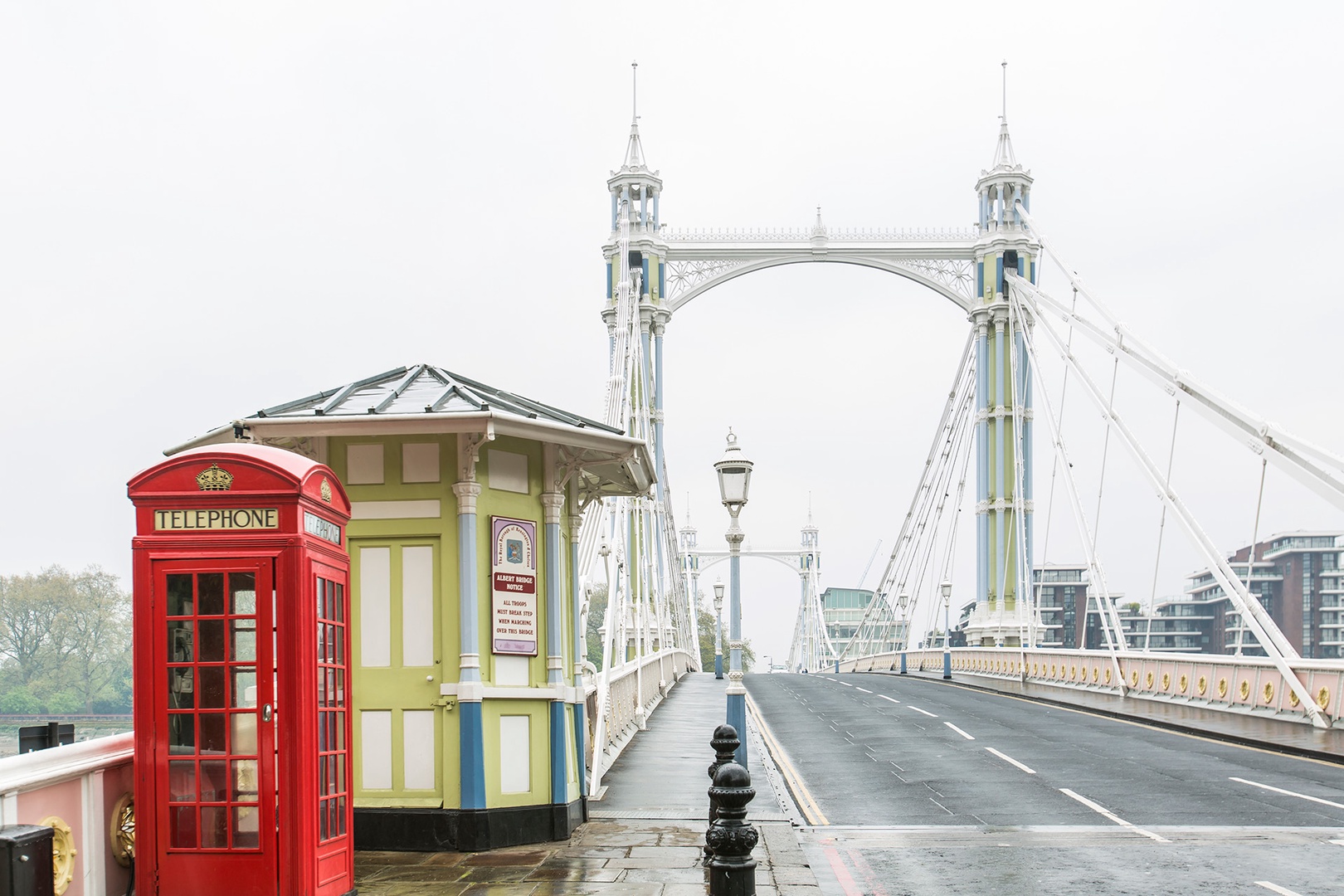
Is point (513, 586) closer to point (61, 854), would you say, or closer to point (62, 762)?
point (62, 762)

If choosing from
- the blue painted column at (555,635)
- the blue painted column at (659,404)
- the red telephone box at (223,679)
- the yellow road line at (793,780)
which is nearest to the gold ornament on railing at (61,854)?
the red telephone box at (223,679)

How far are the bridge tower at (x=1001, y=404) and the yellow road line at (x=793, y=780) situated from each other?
74.1 feet

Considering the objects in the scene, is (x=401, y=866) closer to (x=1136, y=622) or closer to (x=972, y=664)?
(x=972, y=664)

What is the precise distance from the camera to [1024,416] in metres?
46.2

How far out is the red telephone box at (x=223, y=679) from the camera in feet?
24.8

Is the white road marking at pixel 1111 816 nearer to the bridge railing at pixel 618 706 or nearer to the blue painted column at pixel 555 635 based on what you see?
the bridge railing at pixel 618 706

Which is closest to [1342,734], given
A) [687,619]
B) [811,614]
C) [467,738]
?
[467,738]

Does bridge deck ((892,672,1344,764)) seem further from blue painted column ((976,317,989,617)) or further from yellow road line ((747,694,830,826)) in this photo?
blue painted column ((976,317,989,617))

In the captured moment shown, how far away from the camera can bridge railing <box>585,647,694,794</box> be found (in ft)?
49.5

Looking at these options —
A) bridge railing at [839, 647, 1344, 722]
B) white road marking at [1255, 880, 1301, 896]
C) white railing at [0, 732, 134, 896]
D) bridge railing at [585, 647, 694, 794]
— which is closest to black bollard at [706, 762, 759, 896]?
white railing at [0, 732, 134, 896]

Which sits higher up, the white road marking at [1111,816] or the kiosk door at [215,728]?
the kiosk door at [215,728]

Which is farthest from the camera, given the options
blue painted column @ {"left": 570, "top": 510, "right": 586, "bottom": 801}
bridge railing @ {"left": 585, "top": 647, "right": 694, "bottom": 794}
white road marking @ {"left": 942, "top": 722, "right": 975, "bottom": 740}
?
white road marking @ {"left": 942, "top": 722, "right": 975, "bottom": 740}

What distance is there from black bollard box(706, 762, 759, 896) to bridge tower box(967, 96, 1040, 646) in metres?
39.1

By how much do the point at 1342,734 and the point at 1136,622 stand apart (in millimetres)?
118975
